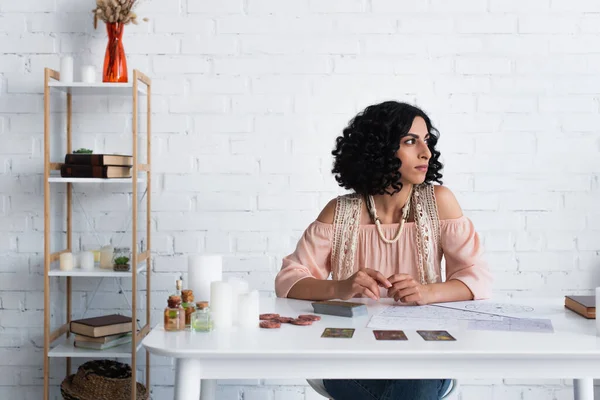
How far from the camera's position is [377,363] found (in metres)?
1.42

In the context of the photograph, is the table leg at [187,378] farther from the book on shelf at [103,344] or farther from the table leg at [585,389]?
the book on shelf at [103,344]

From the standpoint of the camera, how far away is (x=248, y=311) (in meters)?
1.62

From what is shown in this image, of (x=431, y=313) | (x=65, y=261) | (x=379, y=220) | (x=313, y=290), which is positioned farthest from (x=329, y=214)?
(x=65, y=261)

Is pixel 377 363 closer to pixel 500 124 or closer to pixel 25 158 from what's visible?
pixel 500 124

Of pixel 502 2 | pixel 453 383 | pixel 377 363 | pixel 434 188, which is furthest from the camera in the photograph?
pixel 502 2

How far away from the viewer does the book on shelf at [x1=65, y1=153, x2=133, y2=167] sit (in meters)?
2.78

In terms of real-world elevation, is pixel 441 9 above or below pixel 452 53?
above

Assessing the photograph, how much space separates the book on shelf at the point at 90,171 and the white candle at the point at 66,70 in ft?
1.12

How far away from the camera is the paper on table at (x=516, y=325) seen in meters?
1.61

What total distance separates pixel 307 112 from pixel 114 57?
2.68 feet

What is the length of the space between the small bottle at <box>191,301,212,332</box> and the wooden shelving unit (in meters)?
1.23

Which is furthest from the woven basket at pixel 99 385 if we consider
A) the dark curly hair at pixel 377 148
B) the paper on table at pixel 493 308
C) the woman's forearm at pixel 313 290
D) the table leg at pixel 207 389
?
the paper on table at pixel 493 308

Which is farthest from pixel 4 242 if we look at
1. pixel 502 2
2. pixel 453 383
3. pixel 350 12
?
pixel 502 2

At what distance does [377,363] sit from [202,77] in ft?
6.32
